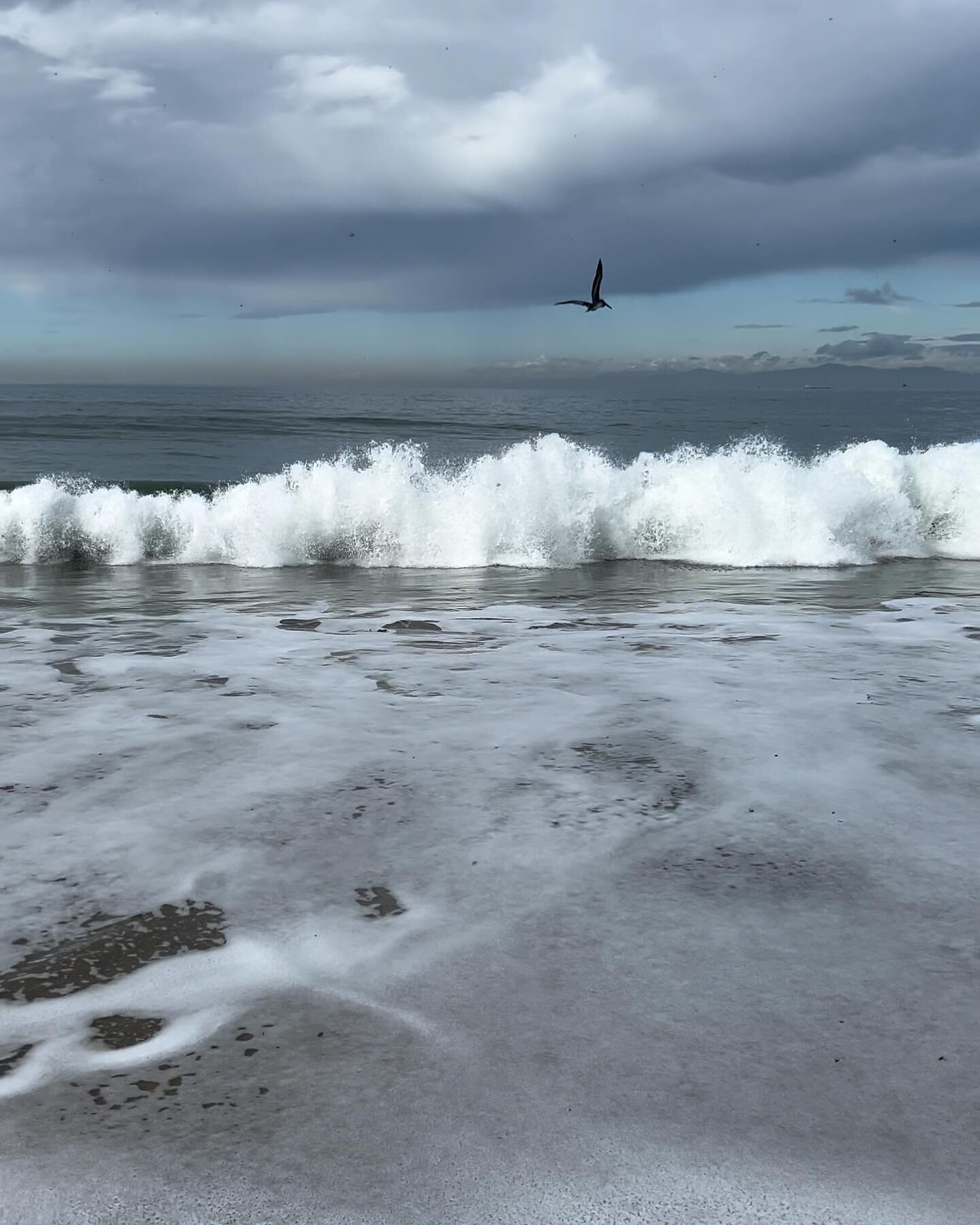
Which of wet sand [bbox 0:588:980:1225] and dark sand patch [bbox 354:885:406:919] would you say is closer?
wet sand [bbox 0:588:980:1225]

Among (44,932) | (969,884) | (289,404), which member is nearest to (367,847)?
(44,932)

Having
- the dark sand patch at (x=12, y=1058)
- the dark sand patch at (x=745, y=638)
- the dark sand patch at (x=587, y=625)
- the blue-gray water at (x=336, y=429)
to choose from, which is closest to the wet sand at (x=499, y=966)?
the dark sand patch at (x=12, y=1058)

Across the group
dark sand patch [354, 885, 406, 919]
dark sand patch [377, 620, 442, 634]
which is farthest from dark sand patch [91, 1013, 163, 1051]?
dark sand patch [377, 620, 442, 634]

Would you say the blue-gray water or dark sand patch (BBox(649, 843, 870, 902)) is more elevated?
the blue-gray water

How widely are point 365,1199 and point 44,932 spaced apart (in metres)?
1.56

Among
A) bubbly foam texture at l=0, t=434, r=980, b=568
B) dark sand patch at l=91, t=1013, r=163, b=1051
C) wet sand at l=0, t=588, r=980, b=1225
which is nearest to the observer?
wet sand at l=0, t=588, r=980, b=1225

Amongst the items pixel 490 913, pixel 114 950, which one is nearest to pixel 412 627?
pixel 490 913

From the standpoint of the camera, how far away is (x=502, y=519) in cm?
1392

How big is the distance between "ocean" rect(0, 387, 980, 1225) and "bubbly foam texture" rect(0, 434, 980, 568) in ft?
13.7

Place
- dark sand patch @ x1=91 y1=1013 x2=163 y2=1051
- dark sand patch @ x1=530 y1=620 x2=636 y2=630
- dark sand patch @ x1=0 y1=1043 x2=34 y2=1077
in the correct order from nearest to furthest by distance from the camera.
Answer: dark sand patch @ x1=0 y1=1043 x2=34 y2=1077, dark sand patch @ x1=91 y1=1013 x2=163 y2=1051, dark sand patch @ x1=530 y1=620 x2=636 y2=630

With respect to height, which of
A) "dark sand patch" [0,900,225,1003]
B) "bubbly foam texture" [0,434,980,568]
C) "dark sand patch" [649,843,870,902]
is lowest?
"dark sand patch" [0,900,225,1003]

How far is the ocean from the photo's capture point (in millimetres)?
2242

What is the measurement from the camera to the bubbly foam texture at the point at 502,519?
13.6 m

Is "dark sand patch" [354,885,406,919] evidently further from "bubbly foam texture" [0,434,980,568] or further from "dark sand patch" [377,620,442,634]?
"bubbly foam texture" [0,434,980,568]
